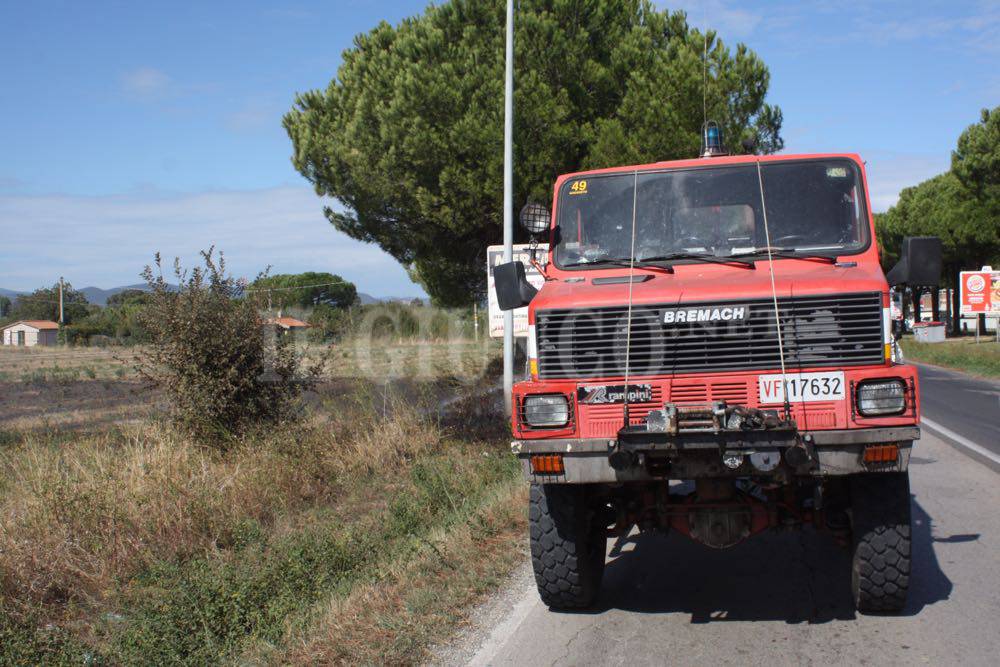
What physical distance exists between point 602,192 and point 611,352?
5.85 ft

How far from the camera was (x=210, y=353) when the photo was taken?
10.6 meters

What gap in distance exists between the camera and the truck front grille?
4.96 meters

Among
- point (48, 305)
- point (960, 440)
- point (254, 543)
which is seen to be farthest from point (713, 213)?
point (48, 305)

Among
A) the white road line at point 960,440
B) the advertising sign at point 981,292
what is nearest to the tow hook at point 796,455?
the white road line at point 960,440

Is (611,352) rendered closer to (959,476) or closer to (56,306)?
(959,476)

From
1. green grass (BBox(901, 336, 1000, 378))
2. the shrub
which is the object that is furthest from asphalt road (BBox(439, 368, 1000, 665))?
green grass (BBox(901, 336, 1000, 378))

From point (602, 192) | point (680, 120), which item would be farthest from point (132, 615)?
point (680, 120)

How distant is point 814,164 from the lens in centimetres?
619

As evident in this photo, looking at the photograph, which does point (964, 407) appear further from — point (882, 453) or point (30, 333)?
point (30, 333)

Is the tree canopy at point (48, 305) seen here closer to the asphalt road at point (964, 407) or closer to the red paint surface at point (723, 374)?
the asphalt road at point (964, 407)

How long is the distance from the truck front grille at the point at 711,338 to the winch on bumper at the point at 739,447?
0.32 metres

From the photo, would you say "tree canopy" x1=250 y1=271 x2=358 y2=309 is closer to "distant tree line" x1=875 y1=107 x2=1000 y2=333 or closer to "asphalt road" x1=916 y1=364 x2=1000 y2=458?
"distant tree line" x1=875 y1=107 x2=1000 y2=333

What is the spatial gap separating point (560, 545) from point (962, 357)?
105ft

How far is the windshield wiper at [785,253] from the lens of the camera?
5797 mm
